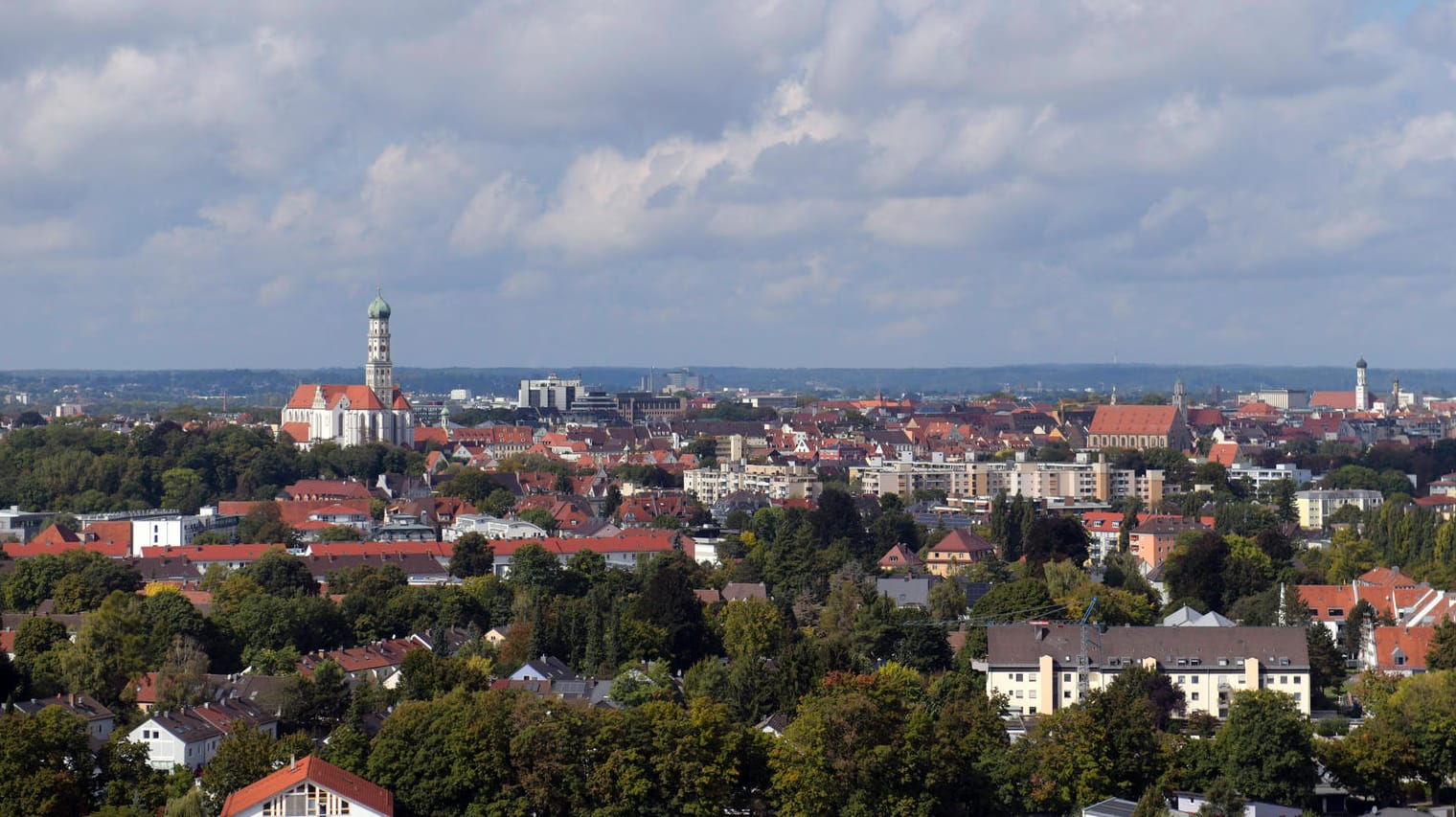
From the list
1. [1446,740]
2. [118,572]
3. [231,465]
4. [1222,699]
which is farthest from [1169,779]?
[231,465]

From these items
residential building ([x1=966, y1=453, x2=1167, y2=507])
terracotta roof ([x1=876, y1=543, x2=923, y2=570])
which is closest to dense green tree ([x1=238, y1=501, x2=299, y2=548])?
terracotta roof ([x1=876, y1=543, x2=923, y2=570])

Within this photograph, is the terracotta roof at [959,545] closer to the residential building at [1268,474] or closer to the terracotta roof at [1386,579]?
the terracotta roof at [1386,579]

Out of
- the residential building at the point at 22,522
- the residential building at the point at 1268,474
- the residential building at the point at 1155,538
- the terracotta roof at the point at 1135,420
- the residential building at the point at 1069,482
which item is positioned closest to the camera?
the residential building at the point at 1155,538

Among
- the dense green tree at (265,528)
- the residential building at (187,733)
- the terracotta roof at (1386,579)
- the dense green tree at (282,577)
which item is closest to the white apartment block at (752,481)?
the dense green tree at (265,528)

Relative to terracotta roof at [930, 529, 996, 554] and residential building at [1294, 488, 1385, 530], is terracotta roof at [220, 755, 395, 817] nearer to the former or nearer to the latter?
terracotta roof at [930, 529, 996, 554]

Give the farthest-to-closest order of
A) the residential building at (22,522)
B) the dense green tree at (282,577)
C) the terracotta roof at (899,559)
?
the residential building at (22,522), the terracotta roof at (899,559), the dense green tree at (282,577)

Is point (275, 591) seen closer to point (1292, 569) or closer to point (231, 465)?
point (1292, 569)
